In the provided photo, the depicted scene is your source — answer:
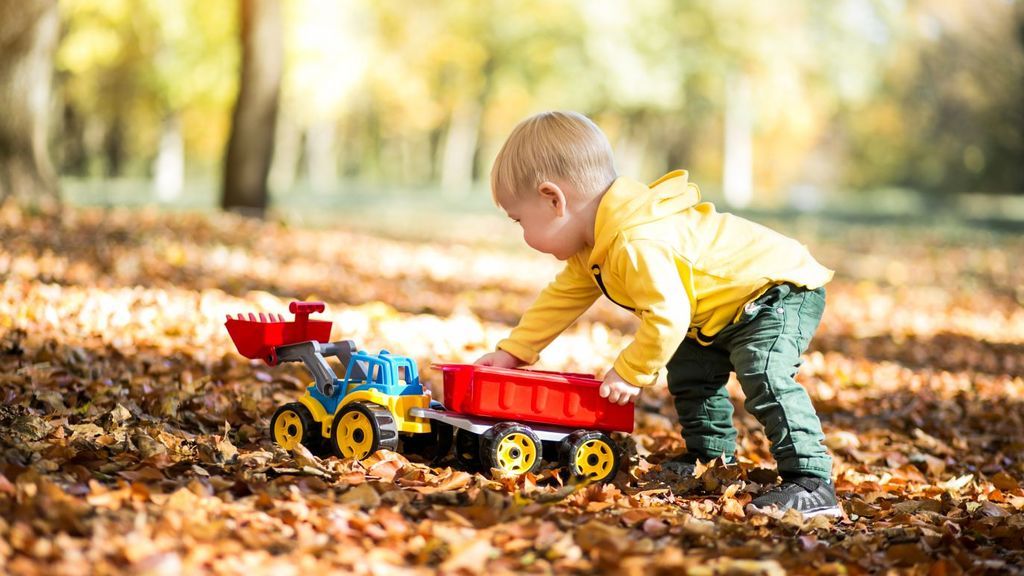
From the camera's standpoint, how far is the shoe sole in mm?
3371

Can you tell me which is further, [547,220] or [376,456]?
[547,220]

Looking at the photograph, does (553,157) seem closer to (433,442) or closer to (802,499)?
(433,442)

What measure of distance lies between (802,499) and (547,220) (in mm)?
1282

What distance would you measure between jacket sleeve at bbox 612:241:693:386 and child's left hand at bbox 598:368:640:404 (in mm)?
26

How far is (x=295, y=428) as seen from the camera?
380 cm

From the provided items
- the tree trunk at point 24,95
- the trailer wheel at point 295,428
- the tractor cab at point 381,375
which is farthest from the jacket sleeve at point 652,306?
the tree trunk at point 24,95

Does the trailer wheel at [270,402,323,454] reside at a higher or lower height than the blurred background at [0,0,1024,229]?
lower

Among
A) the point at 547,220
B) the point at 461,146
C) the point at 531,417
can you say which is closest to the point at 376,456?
the point at 531,417

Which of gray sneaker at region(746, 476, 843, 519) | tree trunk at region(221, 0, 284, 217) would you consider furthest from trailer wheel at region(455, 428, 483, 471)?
tree trunk at region(221, 0, 284, 217)

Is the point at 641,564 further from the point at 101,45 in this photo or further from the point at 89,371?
the point at 101,45

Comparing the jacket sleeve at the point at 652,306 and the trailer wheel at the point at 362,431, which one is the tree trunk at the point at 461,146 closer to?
the trailer wheel at the point at 362,431

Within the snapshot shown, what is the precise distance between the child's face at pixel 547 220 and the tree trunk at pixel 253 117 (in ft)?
33.1

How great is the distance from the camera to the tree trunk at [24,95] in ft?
33.1

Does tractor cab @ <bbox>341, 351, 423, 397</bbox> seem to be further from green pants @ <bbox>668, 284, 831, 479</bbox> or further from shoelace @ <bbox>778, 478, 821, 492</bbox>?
shoelace @ <bbox>778, 478, 821, 492</bbox>
